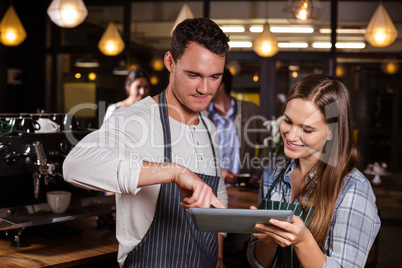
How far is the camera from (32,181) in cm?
247

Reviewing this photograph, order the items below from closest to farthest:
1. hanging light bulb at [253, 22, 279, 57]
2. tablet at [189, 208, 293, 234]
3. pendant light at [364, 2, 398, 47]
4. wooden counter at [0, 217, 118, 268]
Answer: tablet at [189, 208, 293, 234]
wooden counter at [0, 217, 118, 268]
pendant light at [364, 2, 398, 47]
hanging light bulb at [253, 22, 279, 57]

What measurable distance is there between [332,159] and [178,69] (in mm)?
635

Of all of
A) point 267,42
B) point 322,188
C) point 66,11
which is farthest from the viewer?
point 267,42

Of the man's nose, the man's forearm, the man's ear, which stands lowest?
the man's forearm

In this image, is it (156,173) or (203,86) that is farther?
(203,86)

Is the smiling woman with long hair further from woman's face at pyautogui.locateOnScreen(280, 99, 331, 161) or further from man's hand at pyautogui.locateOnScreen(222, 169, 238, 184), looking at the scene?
man's hand at pyautogui.locateOnScreen(222, 169, 238, 184)

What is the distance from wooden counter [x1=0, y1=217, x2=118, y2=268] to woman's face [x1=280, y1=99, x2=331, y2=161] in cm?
99

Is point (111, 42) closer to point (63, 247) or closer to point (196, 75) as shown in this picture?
point (63, 247)

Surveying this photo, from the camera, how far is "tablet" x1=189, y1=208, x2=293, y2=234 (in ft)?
3.96

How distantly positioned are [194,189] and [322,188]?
0.51 metres

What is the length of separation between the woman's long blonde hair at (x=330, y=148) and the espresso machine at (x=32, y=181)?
1188 millimetres

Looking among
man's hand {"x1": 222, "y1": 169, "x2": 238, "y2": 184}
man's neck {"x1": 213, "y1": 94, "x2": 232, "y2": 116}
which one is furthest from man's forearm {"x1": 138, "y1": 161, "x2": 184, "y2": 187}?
man's neck {"x1": 213, "y1": 94, "x2": 232, "y2": 116}

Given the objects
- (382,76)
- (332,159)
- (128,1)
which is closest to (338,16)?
(382,76)

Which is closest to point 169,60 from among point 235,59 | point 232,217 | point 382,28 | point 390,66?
point 232,217
